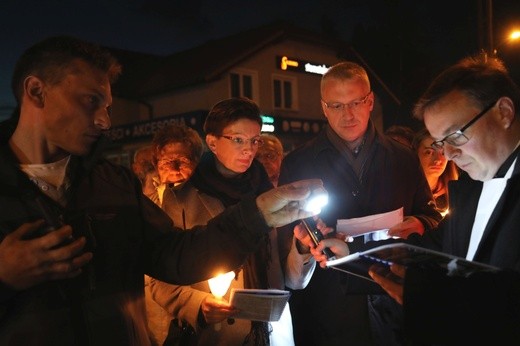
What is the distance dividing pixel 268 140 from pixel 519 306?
4.64m

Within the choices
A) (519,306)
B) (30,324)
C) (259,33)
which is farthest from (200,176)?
(259,33)

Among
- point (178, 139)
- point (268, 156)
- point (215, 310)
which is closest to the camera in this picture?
point (215, 310)

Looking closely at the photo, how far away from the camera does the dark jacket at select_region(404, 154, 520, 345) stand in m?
2.11

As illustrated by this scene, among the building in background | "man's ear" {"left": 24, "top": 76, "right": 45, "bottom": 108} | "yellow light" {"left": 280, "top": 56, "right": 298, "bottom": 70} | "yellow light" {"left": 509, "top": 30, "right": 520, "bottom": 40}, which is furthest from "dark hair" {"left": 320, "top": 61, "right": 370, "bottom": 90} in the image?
the building in background

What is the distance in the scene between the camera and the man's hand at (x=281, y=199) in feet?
9.28

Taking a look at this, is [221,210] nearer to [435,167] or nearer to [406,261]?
[406,261]

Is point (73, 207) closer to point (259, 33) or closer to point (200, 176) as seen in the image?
point (200, 176)

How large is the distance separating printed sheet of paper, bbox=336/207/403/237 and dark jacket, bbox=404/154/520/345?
1.10m

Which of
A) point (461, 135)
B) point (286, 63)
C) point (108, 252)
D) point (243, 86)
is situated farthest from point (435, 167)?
point (243, 86)

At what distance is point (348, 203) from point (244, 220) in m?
1.41

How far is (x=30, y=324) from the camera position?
221cm

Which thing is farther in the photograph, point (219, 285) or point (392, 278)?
point (219, 285)

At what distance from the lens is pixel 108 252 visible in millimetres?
2568

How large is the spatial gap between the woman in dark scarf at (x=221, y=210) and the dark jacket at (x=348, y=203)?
0.92ft
